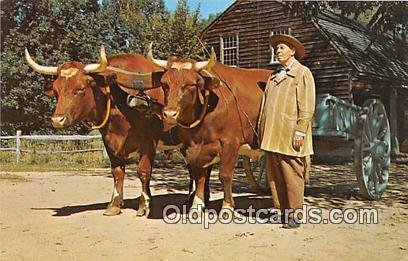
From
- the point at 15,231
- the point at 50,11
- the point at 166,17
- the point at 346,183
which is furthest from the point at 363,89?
the point at 15,231

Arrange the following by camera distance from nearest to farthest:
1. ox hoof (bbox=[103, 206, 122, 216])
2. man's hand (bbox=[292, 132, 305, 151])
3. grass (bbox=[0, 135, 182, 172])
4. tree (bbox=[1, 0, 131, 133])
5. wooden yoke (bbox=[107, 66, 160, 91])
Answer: man's hand (bbox=[292, 132, 305, 151]), wooden yoke (bbox=[107, 66, 160, 91]), ox hoof (bbox=[103, 206, 122, 216]), tree (bbox=[1, 0, 131, 133]), grass (bbox=[0, 135, 182, 172])

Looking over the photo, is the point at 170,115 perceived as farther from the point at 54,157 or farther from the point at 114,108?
the point at 54,157

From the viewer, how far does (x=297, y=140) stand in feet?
16.0

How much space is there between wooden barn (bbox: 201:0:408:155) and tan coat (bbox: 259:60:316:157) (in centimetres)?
668

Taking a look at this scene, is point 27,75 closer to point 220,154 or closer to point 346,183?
point 220,154

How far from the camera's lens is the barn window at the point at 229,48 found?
14.1 metres

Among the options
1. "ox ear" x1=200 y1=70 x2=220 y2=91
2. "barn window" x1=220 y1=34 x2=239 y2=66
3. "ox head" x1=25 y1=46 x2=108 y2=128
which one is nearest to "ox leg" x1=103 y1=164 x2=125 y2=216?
"ox head" x1=25 y1=46 x2=108 y2=128

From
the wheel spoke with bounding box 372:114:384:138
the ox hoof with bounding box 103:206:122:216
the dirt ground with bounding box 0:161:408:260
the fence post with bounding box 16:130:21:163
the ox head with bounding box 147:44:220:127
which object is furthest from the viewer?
the fence post with bounding box 16:130:21:163

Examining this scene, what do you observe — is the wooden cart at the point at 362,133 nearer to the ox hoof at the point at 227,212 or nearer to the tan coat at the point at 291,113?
the ox hoof at the point at 227,212

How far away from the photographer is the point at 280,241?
454cm

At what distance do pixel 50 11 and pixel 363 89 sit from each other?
320 inches

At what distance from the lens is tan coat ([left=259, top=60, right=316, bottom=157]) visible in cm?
492

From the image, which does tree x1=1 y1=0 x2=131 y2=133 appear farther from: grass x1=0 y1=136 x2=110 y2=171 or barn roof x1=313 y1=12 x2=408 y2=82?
barn roof x1=313 y1=12 x2=408 y2=82

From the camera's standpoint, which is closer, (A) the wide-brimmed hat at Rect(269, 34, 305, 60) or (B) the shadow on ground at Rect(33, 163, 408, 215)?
(A) the wide-brimmed hat at Rect(269, 34, 305, 60)
